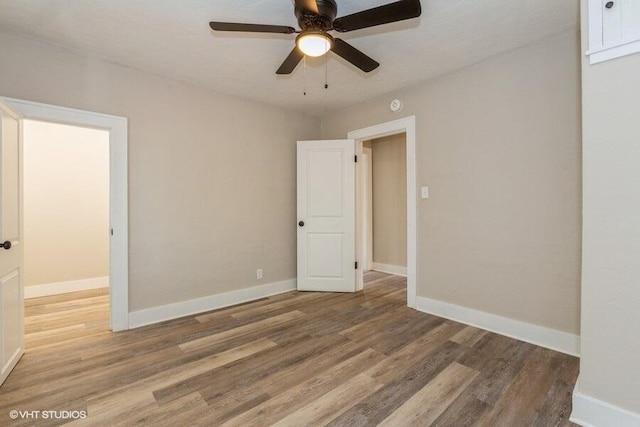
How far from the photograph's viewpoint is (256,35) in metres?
2.29

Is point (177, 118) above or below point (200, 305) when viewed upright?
above

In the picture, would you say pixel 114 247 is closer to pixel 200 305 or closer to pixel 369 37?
pixel 200 305

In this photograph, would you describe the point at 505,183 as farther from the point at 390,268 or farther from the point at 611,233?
the point at 390,268

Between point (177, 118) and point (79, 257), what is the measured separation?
8.69 feet

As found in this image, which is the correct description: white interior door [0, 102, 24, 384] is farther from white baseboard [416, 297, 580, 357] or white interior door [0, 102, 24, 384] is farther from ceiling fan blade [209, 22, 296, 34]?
white baseboard [416, 297, 580, 357]

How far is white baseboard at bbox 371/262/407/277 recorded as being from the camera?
479cm

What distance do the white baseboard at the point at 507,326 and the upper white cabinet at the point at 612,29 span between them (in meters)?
1.96

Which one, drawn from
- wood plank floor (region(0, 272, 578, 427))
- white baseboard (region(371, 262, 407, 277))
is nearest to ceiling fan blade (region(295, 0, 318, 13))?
wood plank floor (region(0, 272, 578, 427))

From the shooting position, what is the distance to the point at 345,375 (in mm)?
1971

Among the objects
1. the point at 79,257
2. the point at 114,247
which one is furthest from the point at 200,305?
the point at 79,257

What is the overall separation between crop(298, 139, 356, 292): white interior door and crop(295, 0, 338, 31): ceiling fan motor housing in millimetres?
2182

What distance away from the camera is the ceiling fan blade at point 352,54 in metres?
1.87

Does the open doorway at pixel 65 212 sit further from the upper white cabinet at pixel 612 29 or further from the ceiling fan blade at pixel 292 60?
the upper white cabinet at pixel 612 29

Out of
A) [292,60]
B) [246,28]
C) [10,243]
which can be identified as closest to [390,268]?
[292,60]
